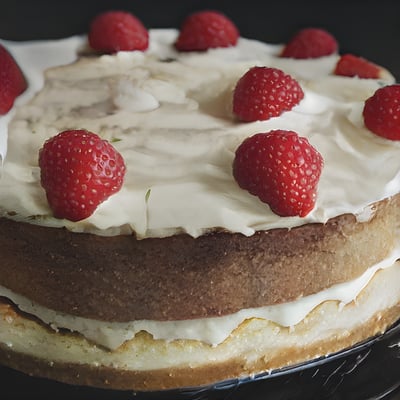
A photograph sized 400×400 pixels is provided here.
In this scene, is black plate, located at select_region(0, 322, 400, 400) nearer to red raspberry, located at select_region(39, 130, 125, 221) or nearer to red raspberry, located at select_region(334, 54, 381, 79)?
red raspberry, located at select_region(39, 130, 125, 221)

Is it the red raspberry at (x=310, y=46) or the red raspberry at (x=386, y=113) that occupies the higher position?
the red raspberry at (x=386, y=113)

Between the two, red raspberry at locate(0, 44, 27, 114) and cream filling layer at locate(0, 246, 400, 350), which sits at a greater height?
red raspberry at locate(0, 44, 27, 114)

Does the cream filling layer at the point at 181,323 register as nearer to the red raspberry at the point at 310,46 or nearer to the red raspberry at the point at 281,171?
the red raspberry at the point at 281,171

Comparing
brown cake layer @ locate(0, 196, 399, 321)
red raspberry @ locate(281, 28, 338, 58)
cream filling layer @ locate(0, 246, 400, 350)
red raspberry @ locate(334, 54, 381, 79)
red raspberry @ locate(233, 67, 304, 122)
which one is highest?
red raspberry @ locate(233, 67, 304, 122)

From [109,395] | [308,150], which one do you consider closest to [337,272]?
[308,150]

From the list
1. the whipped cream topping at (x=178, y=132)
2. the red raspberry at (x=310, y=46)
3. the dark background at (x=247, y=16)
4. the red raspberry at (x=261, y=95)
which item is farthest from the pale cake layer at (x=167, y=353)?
the dark background at (x=247, y=16)

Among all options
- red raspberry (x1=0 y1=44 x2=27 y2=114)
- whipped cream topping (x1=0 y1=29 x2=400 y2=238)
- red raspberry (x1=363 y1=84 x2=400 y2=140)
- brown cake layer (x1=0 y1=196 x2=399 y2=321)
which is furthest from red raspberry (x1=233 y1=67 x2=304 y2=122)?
red raspberry (x1=0 y1=44 x2=27 y2=114)

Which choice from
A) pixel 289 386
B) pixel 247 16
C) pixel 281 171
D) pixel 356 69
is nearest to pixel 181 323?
pixel 289 386
